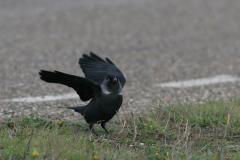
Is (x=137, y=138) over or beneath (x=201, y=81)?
beneath

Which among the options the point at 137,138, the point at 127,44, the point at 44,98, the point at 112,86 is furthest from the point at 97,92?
the point at 127,44

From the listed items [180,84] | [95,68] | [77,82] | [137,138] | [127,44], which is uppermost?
[127,44]

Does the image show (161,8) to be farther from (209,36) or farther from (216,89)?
(216,89)

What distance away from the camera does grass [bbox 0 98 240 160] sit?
10.8 ft

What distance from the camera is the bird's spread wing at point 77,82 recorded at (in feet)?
12.6

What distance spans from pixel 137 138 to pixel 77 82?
91cm

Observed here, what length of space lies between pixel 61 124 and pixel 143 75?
3592 millimetres

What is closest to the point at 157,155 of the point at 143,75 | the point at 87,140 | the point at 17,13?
the point at 87,140

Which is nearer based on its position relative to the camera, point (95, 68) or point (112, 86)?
point (112, 86)

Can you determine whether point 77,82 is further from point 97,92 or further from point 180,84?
point 180,84

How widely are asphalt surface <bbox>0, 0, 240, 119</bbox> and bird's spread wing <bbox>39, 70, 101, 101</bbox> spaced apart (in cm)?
83

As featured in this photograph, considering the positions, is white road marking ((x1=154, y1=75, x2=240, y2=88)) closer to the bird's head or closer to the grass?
the grass

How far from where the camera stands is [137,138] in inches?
161

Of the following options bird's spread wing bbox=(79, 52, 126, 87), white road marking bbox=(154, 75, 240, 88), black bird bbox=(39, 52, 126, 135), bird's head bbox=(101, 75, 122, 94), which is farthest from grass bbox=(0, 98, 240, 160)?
white road marking bbox=(154, 75, 240, 88)
